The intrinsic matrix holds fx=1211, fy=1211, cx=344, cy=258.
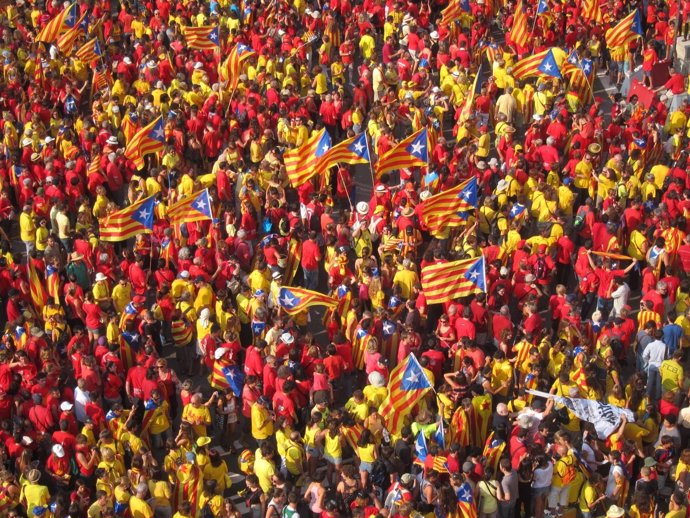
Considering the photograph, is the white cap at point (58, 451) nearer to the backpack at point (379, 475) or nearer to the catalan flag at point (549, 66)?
the backpack at point (379, 475)

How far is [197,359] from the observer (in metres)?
18.2

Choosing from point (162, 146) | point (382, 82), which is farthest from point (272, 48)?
point (162, 146)

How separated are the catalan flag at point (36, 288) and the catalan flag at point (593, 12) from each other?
565 inches

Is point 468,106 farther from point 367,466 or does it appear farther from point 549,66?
point 367,466

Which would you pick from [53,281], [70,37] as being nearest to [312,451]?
[53,281]

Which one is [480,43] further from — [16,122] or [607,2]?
[16,122]

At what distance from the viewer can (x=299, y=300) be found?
685 inches

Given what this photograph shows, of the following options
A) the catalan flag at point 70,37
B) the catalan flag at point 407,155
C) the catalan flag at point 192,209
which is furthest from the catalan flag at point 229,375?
the catalan flag at point 70,37

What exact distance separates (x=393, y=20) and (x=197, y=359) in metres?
12.3

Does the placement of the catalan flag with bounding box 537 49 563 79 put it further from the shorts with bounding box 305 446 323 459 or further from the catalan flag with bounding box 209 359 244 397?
the shorts with bounding box 305 446 323 459

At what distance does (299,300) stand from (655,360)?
16.5 feet

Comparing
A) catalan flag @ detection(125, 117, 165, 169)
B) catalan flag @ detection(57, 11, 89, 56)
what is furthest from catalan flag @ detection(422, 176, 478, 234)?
catalan flag @ detection(57, 11, 89, 56)

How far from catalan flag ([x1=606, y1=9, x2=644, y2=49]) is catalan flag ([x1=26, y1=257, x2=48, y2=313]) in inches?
522

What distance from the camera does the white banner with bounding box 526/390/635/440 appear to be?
14.9 m
